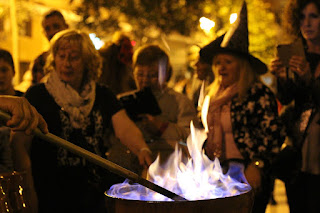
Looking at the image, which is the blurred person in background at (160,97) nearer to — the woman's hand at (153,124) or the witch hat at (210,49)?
the woman's hand at (153,124)

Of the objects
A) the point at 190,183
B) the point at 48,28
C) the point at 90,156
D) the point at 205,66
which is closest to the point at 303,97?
the point at 205,66

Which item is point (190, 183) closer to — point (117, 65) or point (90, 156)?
point (90, 156)

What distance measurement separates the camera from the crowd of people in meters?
3.52

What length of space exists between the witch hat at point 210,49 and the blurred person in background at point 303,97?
46 centimetres

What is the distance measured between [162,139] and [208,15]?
9093mm

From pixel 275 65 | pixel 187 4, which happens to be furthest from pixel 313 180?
pixel 187 4

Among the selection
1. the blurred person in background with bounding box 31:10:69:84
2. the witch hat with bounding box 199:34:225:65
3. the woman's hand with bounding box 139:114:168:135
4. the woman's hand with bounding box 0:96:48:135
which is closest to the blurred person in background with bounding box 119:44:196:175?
the woman's hand with bounding box 139:114:168:135

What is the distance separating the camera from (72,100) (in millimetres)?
3623

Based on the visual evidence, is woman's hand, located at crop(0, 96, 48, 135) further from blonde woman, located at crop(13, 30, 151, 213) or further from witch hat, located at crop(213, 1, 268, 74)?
witch hat, located at crop(213, 1, 268, 74)

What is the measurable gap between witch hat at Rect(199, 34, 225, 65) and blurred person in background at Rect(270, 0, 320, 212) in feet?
1.51

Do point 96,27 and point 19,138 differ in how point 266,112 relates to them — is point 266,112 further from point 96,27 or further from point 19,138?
point 96,27

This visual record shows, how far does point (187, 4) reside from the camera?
483 inches

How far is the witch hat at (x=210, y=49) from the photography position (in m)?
4.02

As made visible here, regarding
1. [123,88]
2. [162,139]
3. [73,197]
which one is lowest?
[73,197]
